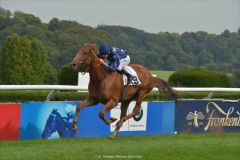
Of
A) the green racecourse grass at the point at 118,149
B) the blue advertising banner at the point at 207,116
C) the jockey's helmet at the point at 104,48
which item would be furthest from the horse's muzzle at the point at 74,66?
the blue advertising banner at the point at 207,116

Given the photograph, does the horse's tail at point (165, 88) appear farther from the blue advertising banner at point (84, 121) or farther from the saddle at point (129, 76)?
the saddle at point (129, 76)

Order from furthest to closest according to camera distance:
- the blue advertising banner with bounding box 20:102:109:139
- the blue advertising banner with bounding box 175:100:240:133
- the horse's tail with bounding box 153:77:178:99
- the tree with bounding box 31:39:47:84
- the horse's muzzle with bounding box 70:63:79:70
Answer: the tree with bounding box 31:39:47:84 < the blue advertising banner with bounding box 175:100:240:133 < the horse's tail with bounding box 153:77:178:99 < the blue advertising banner with bounding box 20:102:109:139 < the horse's muzzle with bounding box 70:63:79:70

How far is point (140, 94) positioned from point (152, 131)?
1282 millimetres

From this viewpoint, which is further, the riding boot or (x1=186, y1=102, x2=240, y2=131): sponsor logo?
(x1=186, y1=102, x2=240, y2=131): sponsor logo

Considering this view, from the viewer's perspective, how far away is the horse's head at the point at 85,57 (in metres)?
8.70

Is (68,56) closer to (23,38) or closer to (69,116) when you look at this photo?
(23,38)

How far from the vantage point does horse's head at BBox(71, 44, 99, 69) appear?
8695 mm

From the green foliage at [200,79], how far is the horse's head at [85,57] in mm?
12195

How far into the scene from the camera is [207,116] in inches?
472

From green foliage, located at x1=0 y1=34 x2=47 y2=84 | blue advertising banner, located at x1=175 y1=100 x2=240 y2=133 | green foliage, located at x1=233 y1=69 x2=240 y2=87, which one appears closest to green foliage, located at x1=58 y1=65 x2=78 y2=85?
green foliage, located at x1=233 y1=69 x2=240 y2=87

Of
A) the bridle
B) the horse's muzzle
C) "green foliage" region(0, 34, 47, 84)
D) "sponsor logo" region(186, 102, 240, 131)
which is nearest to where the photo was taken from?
the horse's muzzle

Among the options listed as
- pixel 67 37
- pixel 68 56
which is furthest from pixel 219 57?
pixel 67 37

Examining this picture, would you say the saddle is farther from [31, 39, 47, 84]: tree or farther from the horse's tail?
[31, 39, 47, 84]: tree

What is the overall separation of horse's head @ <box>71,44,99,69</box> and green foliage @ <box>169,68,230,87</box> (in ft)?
40.0
